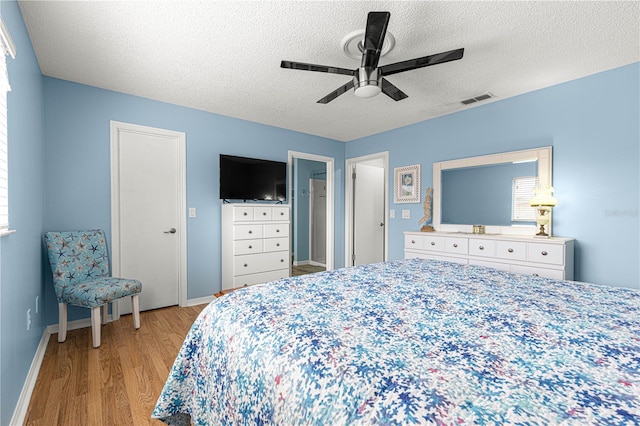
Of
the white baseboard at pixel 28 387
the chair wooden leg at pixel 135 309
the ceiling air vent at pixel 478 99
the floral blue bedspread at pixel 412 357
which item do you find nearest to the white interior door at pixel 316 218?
the ceiling air vent at pixel 478 99

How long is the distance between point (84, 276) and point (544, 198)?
14.2 ft

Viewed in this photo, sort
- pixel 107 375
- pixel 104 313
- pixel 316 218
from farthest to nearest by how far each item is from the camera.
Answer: pixel 316 218, pixel 104 313, pixel 107 375

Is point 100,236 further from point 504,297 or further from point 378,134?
point 378,134

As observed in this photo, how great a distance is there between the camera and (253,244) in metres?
3.75

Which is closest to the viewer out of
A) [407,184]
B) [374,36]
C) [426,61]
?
[374,36]

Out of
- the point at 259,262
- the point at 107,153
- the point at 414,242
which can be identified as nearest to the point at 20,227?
the point at 107,153

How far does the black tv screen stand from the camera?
368cm

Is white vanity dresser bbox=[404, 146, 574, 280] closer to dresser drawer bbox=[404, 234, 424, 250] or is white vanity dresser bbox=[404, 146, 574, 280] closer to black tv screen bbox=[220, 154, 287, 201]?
dresser drawer bbox=[404, 234, 424, 250]

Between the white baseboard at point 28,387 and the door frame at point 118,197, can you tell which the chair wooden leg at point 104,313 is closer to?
the door frame at point 118,197

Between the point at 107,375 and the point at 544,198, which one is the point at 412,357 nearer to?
the point at 107,375

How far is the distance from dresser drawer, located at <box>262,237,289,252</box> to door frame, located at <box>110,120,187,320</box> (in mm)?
985

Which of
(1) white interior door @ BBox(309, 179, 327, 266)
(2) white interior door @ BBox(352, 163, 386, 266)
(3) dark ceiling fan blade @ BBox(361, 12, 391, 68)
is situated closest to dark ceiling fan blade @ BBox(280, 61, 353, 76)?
(3) dark ceiling fan blade @ BBox(361, 12, 391, 68)

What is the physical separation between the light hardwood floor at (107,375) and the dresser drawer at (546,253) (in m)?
3.18

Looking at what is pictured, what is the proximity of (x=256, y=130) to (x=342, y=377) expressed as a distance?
3821 millimetres
